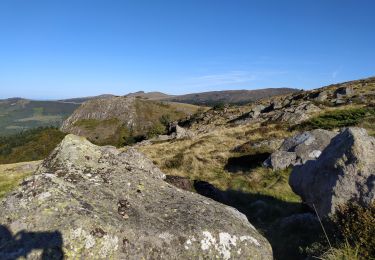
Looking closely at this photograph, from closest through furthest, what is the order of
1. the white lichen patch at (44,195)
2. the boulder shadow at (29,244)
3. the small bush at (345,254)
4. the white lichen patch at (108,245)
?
1. the boulder shadow at (29,244)
2. the small bush at (345,254)
3. the white lichen patch at (108,245)
4. the white lichen patch at (44,195)

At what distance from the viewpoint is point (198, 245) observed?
838 centimetres

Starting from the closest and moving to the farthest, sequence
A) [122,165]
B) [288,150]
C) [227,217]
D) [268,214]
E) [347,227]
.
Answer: [347,227] → [227,217] → [122,165] → [268,214] → [288,150]

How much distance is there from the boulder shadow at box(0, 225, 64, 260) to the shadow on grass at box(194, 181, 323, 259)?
5.56 meters

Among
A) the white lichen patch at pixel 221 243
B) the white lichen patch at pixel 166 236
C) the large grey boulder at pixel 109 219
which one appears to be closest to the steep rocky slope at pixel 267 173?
the white lichen patch at pixel 221 243

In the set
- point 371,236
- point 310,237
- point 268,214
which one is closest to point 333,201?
point 310,237

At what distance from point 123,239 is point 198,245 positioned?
62.9 inches

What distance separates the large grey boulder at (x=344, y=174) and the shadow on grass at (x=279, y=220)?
76cm

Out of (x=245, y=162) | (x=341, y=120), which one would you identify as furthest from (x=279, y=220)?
(x=341, y=120)

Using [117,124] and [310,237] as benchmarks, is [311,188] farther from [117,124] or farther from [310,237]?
[117,124]

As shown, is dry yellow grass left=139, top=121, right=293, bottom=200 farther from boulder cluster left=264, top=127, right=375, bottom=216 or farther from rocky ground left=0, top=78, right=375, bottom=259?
boulder cluster left=264, top=127, right=375, bottom=216

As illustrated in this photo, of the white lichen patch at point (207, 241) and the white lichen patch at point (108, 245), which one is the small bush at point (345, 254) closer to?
the white lichen patch at point (207, 241)

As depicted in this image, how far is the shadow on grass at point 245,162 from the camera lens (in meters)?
24.2

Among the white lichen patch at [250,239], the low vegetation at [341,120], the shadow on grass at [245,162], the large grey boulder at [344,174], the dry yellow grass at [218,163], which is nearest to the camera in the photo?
the white lichen patch at [250,239]

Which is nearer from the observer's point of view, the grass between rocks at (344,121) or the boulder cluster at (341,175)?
the boulder cluster at (341,175)
